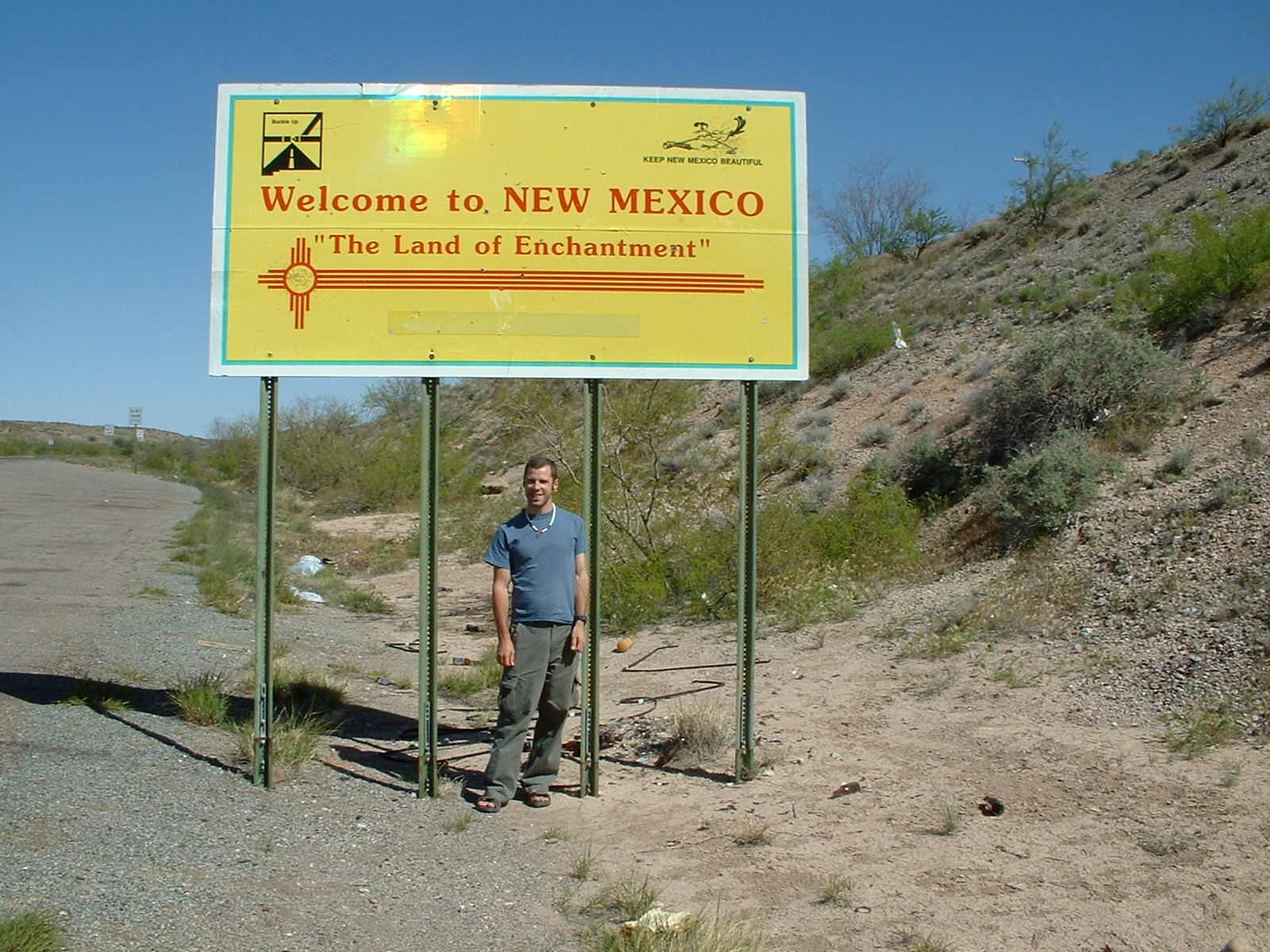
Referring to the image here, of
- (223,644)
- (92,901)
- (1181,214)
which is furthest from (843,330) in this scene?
(92,901)

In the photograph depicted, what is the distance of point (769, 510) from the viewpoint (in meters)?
13.6

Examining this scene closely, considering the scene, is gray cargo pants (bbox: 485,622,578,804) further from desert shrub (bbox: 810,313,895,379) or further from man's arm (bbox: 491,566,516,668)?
desert shrub (bbox: 810,313,895,379)

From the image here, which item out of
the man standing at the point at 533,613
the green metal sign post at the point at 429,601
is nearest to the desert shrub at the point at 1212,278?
the man standing at the point at 533,613

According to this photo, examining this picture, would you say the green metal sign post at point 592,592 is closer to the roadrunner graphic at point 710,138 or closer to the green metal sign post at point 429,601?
the green metal sign post at point 429,601

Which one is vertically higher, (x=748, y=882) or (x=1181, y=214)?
(x=1181, y=214)

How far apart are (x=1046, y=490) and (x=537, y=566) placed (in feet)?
24.3

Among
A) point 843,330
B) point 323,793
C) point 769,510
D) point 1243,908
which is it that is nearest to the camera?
point 1243,908

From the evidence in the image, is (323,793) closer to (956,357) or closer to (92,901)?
(92,901)

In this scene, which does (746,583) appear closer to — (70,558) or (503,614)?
(503,614)

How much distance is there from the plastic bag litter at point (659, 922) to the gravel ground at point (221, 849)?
0.99ft

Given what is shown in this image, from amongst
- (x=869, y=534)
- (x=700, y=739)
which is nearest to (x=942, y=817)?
(x=700, y=739)

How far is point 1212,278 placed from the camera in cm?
1592

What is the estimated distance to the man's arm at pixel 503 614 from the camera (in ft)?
19.4

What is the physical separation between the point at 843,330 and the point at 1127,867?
931 inches
